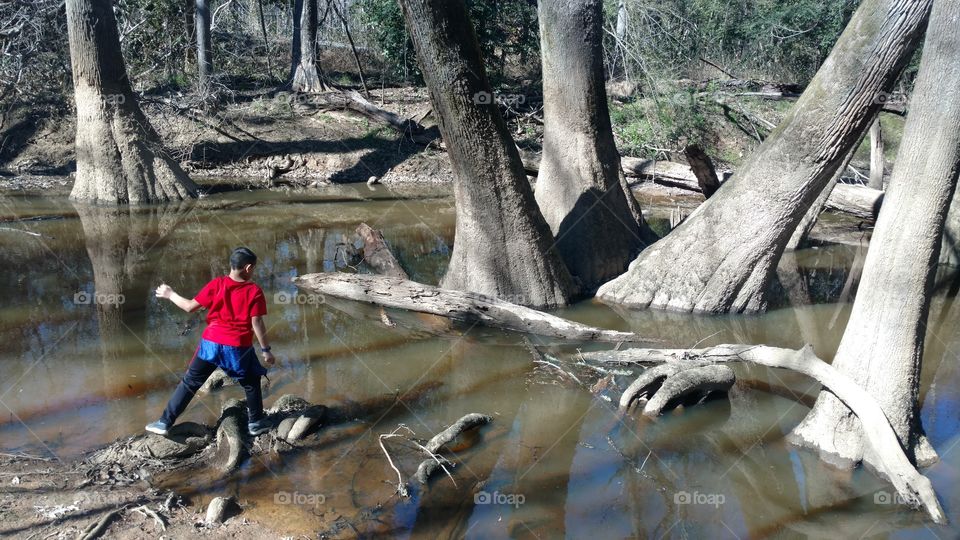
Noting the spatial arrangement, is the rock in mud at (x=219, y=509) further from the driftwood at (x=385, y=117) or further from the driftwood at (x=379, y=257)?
the driftwood at (x=385, y=117)

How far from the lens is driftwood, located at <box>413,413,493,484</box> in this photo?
6047 mm

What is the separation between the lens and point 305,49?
72.3 ft

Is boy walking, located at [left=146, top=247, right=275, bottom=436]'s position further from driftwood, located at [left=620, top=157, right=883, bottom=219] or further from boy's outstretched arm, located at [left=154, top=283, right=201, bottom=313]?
driftwood, located at [left=620, top=157, right=883, bottom=219]

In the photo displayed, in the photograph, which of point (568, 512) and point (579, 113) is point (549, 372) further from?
point (579, 113)

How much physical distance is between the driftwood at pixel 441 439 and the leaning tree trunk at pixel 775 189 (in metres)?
4.41

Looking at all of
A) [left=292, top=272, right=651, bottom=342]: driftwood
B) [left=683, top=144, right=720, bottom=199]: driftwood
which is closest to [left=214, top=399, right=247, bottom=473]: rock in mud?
[left=292, top=272, right=651, bottom=342]: driftwood

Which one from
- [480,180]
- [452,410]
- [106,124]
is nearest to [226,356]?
[452,410]

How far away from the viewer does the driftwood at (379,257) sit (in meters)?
11.2

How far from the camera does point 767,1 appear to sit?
26.9 meters

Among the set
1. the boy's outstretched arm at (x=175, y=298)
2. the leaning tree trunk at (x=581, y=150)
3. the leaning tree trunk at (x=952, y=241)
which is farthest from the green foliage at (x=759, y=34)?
the boy's outstretched arm at (x=175, y=298)

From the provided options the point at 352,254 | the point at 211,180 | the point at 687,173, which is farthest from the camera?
the point at 211,180

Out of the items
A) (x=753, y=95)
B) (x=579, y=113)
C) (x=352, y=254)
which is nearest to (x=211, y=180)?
(x=352, y=254)

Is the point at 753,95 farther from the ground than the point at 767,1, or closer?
closer

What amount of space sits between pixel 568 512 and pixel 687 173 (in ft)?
37.7
